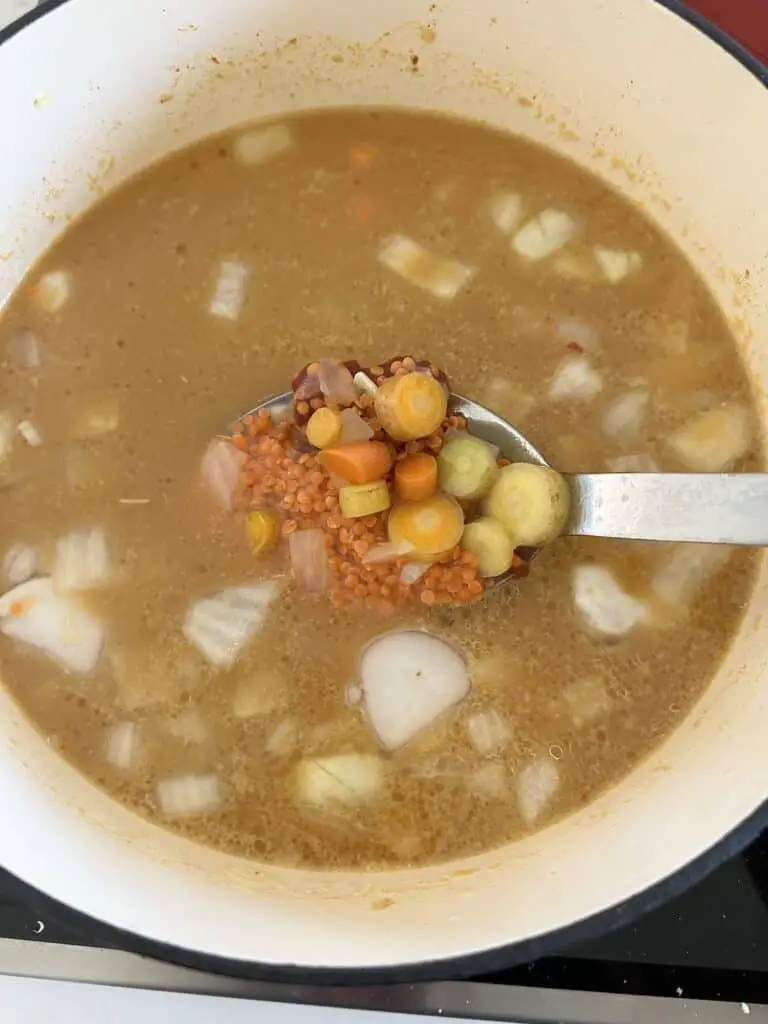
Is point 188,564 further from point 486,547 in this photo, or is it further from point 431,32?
point 431,32

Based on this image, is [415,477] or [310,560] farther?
[310,560]

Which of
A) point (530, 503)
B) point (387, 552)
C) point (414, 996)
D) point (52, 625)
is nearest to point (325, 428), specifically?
point (387, 552)

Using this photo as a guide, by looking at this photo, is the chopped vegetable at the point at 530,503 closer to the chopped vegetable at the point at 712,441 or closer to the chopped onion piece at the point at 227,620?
the chopped vegetable at the point at 712,441

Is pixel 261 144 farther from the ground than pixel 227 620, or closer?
farther from the ground

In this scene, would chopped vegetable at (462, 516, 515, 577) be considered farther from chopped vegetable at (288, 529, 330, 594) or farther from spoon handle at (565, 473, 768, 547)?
chopped vegetable at (288, 529, 330, 594)

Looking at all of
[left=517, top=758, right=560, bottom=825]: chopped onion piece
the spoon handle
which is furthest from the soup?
the spoon handle

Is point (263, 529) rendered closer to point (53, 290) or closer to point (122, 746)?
point (122, 746)
